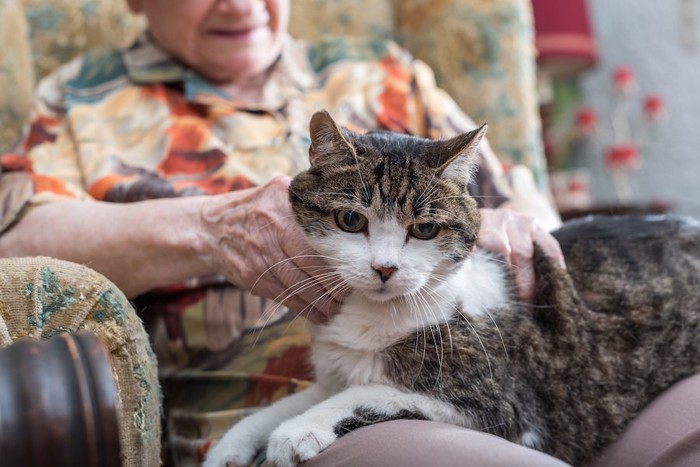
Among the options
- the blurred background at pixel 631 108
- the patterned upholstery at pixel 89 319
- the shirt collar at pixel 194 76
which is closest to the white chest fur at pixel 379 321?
the patterned upholstery at pixel 89 319

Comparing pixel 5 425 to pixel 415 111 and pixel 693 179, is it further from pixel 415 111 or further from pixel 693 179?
pixel 693 179

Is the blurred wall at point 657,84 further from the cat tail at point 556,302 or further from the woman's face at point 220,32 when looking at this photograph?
the cat tail at point 556,302

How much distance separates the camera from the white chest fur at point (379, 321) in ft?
3.31

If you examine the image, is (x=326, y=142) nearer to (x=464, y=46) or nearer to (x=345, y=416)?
(x=345, y=416)

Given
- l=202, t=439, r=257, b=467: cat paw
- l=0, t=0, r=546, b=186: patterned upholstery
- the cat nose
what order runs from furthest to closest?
l=0, t=0, r=546, b=186: patterned upholstery, l=202, t=439, r=257, b=467: cat paw, the cat nose

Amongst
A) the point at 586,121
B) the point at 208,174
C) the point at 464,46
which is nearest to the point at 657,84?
the point at 586,121

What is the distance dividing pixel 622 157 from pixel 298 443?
7.69 feet

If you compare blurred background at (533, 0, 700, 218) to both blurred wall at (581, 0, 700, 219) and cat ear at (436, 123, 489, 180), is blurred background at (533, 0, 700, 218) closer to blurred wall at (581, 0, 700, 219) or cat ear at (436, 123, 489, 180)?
blurred wall at (581, 0, 700, 219)

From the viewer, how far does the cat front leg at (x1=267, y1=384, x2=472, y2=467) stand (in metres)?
0.88

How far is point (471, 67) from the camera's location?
1830 mm

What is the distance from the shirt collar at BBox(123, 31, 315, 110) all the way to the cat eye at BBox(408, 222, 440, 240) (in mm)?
665

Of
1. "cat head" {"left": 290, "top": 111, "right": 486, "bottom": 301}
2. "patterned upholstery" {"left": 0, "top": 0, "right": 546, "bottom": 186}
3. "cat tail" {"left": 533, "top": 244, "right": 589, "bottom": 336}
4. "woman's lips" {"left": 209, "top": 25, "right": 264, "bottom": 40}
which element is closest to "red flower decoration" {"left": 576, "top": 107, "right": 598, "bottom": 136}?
"patterned upholstery" {"left": 0, "top": 0, "right": 546, "bottom": 186}

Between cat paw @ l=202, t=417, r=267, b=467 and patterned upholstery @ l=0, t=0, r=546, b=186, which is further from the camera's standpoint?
patterned upholstery @ l=0, t=0, r=546, b=186

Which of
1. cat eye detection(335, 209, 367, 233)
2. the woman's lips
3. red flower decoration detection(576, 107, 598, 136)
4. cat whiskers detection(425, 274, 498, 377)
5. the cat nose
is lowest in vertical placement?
cat whiskers detection(425, 274, 498, 377)
